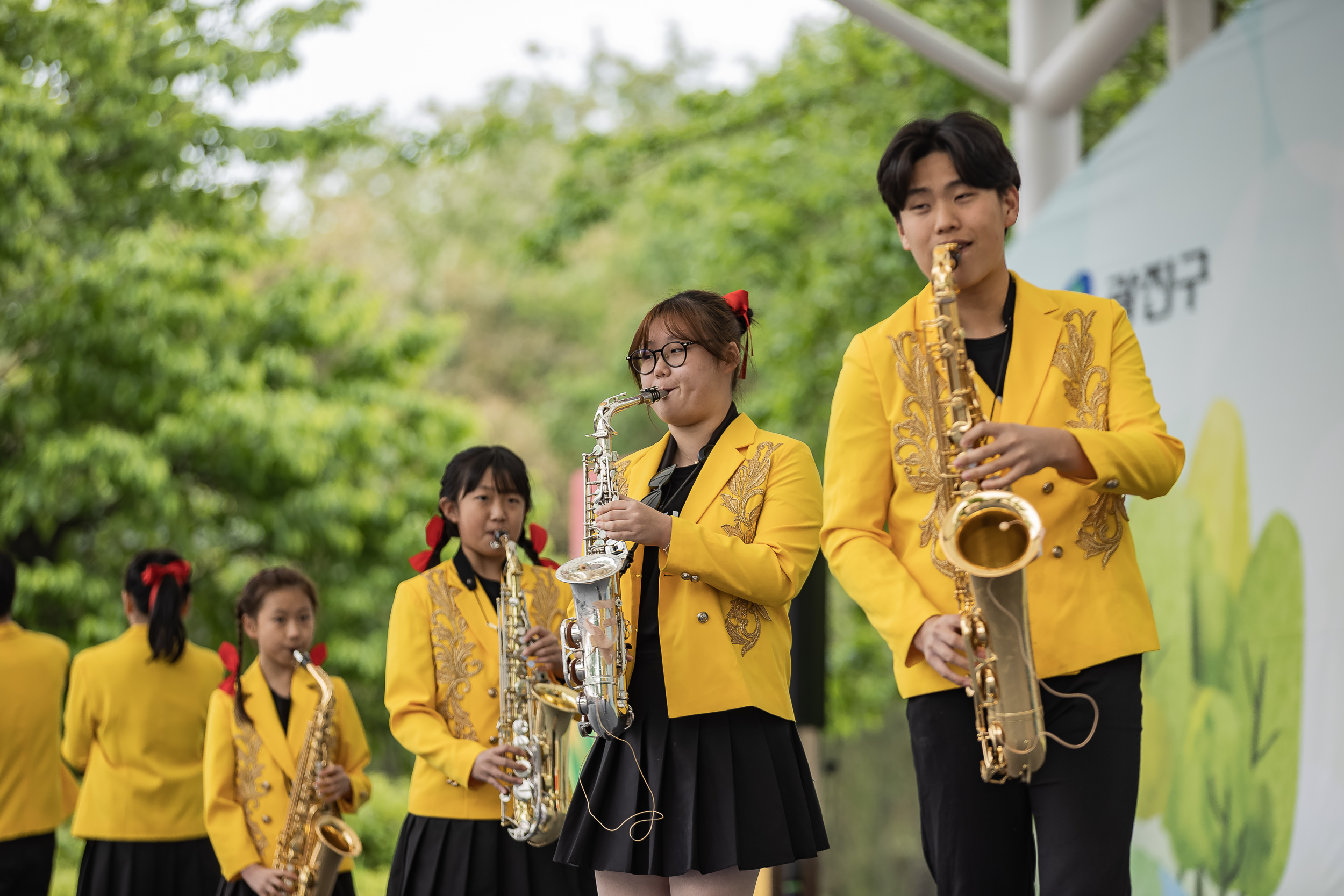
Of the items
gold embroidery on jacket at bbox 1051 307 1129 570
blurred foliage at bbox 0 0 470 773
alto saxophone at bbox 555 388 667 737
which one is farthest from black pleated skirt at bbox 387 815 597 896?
blurred foliage at bbox 0 0 470 773

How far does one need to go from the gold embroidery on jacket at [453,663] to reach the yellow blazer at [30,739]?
242 centimetres

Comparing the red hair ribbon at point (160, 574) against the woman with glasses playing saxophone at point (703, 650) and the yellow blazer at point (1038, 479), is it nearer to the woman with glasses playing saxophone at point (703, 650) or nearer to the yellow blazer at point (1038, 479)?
the woman with glasses playing saxophone at point (703, 650)

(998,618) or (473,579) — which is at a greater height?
(473,579)

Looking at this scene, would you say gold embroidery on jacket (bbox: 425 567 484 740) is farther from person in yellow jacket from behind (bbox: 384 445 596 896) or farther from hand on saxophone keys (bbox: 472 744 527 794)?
hand on saxophone keys (bbox: 472 744 527 794)

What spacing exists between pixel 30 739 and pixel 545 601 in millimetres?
2608

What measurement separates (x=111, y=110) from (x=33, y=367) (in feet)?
6.43

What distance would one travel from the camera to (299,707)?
160 inches

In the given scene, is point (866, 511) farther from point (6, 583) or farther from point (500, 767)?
point (6, 583)

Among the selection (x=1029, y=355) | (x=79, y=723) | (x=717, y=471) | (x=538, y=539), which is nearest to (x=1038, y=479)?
(x=1029, y=355)

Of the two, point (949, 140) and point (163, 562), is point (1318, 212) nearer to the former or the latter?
point (949, 140)

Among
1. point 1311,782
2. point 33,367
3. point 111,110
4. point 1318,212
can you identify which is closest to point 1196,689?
point 1311,782

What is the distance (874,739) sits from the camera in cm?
1073

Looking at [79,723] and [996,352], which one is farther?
[79,723]

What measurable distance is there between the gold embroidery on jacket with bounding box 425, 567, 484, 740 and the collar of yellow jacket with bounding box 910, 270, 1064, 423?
160 centimetres
